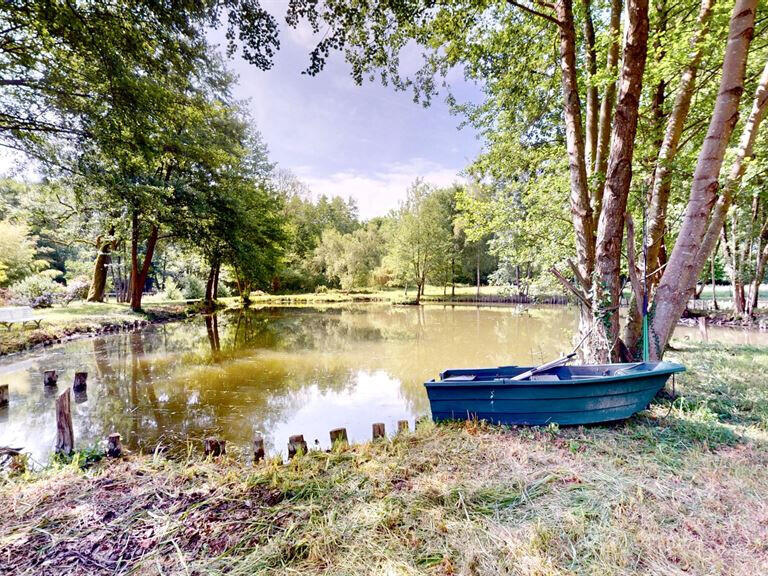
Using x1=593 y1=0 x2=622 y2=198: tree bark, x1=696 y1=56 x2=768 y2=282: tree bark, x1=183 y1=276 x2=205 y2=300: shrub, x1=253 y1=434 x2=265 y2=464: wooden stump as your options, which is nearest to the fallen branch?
x1=696 y1=56 x2=768 y2=282: tree bark

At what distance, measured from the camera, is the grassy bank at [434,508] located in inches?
75.4

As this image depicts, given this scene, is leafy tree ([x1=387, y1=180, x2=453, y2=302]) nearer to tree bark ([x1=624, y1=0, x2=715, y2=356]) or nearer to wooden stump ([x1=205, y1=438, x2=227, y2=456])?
tree bark ([x1=624, y1=0, x2=715, y2=356])

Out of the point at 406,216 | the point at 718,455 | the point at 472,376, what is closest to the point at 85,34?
the point at 472,376

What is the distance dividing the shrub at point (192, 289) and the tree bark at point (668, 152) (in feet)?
91.5

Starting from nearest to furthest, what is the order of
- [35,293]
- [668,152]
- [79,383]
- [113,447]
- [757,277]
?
[113,447] → [668,152] → [79,383] → [757,277] → [35,293]

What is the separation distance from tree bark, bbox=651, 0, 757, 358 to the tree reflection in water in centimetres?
382

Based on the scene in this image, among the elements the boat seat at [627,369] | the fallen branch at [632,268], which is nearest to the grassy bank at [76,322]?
the boat seat at [627,369]

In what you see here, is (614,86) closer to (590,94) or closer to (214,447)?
(590,94)

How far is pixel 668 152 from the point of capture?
490cm

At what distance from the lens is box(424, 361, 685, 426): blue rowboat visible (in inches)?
136

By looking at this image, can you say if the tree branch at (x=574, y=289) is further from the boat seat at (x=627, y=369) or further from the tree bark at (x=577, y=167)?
the boat seat at (x=627, y=369)

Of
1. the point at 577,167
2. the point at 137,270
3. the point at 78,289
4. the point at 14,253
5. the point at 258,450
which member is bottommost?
the point at 258,450

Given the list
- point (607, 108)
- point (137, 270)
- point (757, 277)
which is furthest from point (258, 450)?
point (757, 277)

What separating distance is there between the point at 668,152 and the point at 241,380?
8861mm
